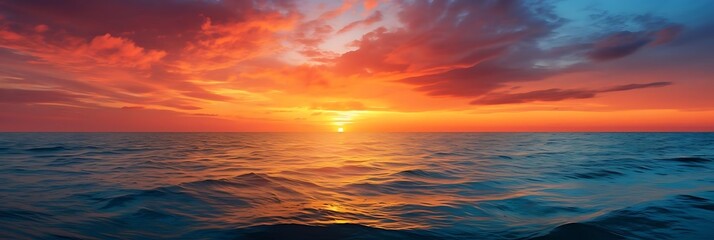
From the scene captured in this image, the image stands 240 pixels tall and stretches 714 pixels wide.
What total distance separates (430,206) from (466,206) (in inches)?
47.0

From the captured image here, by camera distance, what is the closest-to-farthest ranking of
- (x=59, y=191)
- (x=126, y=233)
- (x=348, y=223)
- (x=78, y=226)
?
Result: (x=126, y=233) → (x=78, y=226) → (x=348, y=223) → (x=59, y=191)

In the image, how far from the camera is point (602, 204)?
11.4 metres

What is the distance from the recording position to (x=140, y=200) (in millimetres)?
10969

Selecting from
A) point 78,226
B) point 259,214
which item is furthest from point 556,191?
point 78,226

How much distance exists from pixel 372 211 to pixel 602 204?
7.82 meters

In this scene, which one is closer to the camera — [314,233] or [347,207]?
[314,233]

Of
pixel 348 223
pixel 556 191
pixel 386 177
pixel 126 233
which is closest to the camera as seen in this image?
pixel 126 233

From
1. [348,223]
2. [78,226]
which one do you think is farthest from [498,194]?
[78,226]

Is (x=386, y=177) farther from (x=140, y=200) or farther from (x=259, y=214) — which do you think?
(x=140, y=200)

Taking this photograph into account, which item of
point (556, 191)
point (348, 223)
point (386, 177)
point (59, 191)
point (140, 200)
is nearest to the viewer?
point (348, 223)

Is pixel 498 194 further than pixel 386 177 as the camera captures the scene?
No

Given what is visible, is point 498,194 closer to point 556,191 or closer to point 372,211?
point 556,191

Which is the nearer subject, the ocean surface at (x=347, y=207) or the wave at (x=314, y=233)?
the wave at (x=314, y=233)

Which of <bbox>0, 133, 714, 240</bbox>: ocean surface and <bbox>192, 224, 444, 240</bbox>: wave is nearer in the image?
<bbox>192, 224, 444, 240</bbox>: wave
